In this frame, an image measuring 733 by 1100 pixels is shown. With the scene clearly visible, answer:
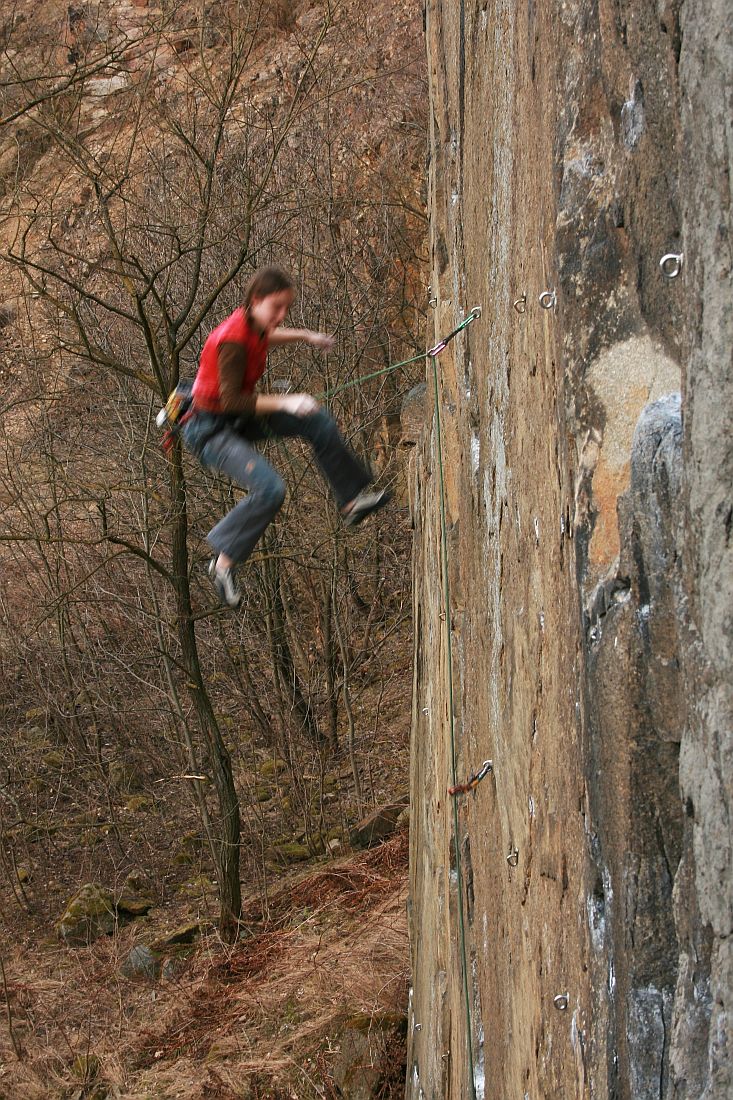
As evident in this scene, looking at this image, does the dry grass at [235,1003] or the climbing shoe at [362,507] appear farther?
the dry grass at [235,1003]

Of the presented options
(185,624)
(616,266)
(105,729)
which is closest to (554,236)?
(616,266)

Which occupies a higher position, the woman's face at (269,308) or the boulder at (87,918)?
the woman's face at (269,308)

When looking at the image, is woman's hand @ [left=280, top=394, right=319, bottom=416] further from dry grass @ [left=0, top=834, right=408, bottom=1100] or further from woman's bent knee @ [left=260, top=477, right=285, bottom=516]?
dry grass @ [left=0, top=834, right=408, bottom=1100]

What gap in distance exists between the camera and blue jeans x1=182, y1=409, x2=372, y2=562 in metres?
5.05

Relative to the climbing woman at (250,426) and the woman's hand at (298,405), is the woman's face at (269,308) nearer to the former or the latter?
the climbing woman at (250,426)

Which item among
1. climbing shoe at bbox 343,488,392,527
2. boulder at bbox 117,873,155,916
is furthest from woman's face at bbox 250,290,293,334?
boulder at bbox 117,873,155,916

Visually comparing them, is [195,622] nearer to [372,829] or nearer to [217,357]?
[372,829]

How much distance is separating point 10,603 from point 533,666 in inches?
478

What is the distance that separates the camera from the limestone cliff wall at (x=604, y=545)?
2281 millimetres

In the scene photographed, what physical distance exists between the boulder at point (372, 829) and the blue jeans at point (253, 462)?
8204mm

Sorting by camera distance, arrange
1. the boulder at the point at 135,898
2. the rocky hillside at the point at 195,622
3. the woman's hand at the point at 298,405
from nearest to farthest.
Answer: the woman's hand at the point at 298,405, the rocky hillside at the point at 195,622, the boulder at the point at 135,898

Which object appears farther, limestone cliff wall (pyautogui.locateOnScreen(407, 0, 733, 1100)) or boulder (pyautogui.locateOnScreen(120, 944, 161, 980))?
boulder (pyautogui.locateOnScreen(120, 944, 161, 980))

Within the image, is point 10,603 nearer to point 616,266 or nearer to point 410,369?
point 410,369

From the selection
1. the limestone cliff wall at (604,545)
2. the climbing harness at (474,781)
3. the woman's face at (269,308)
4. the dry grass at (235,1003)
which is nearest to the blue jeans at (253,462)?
the woman's face at (269,308)
